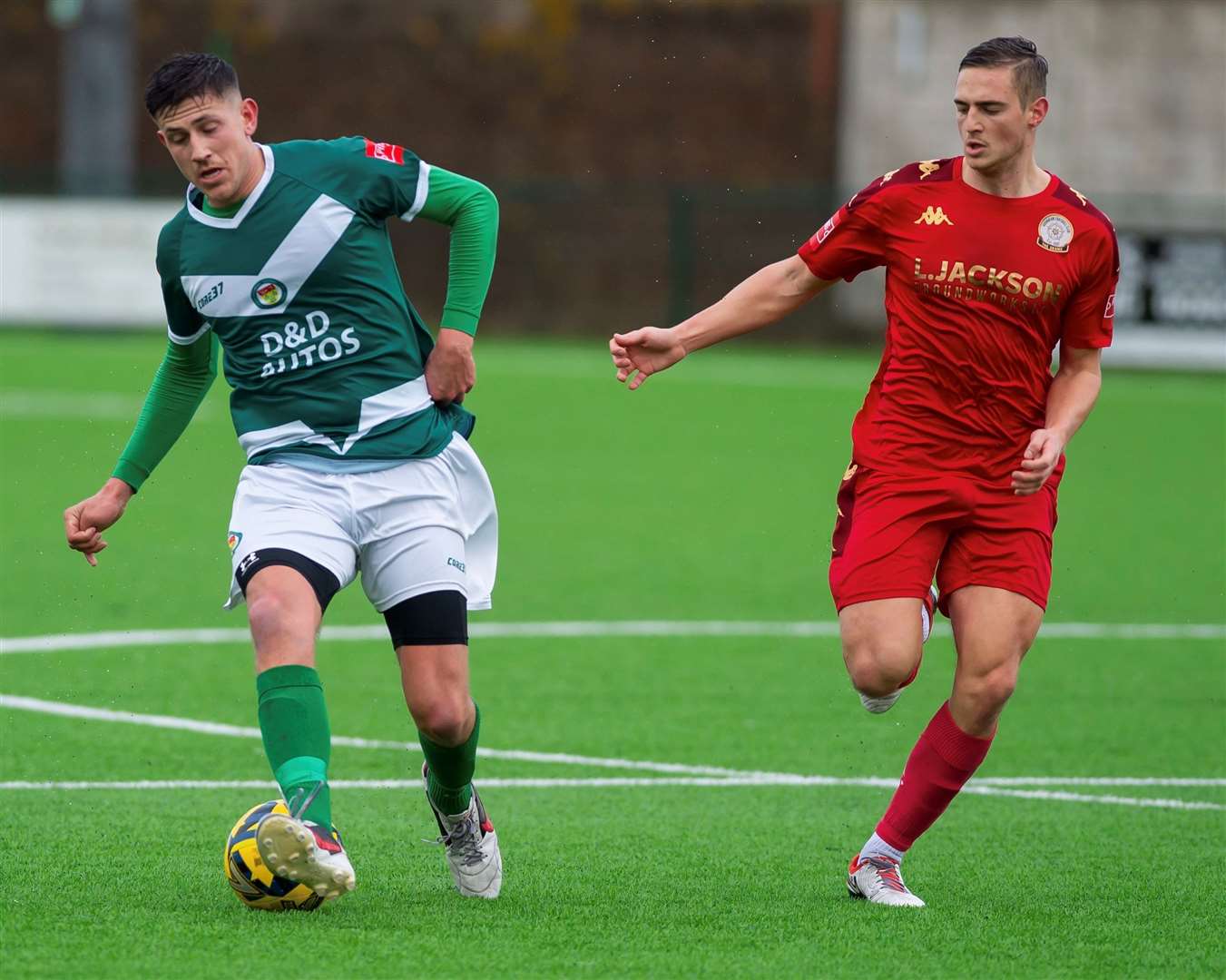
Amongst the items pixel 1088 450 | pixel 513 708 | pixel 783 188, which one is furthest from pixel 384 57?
pixel 513 708

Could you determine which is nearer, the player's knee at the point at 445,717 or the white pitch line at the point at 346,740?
the player's knee at the point at 445,717

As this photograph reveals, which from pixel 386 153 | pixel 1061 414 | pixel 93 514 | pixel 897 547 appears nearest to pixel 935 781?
pixel 897 547

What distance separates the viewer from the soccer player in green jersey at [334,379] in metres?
5.12

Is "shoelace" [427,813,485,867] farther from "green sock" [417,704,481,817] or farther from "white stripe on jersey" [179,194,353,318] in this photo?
"white stripe on jersey" [179,194,353,318]

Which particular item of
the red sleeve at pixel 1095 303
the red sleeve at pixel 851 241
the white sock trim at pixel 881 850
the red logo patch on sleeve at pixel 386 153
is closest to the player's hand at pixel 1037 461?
the red sleeve at pixel 1095 303

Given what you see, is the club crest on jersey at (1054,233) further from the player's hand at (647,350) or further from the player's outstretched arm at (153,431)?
the player's outstretched arm at (153,431)

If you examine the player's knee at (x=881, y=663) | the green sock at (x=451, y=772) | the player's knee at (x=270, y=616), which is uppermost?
the player's knee at (x=270, y=616)

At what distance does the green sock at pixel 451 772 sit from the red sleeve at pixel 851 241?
1.57 m

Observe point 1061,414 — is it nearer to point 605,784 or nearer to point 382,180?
point 382,180

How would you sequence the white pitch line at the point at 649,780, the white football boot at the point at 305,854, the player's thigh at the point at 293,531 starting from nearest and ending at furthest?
1. the white football boot at the point at 305,854
2. the player's thigh at the point at 293,531
3. the white pitch line at the point at 649,780

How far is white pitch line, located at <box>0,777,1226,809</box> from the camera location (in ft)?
21.2

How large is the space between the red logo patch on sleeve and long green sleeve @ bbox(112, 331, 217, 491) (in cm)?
65

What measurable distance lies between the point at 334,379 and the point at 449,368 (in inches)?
12.5

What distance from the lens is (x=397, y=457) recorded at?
5309 mm
